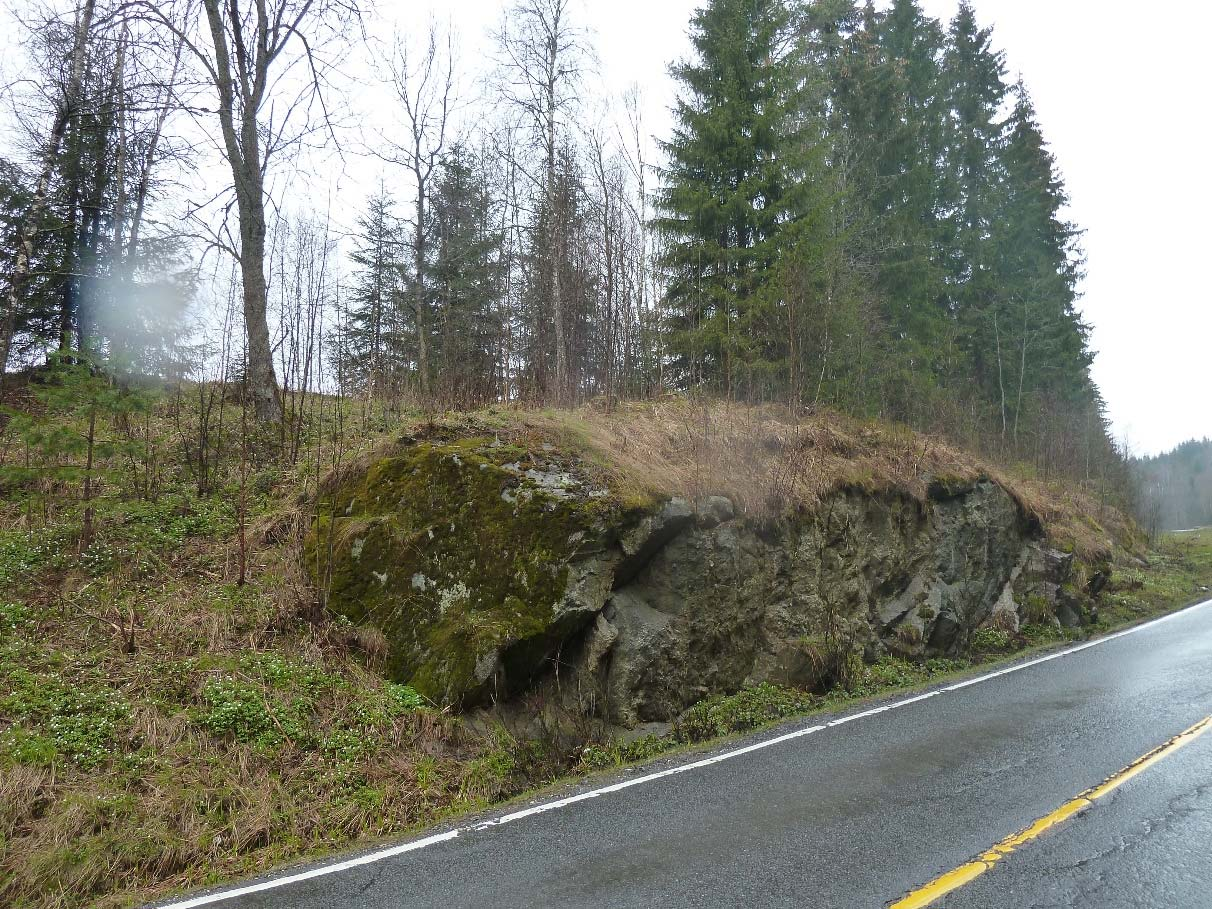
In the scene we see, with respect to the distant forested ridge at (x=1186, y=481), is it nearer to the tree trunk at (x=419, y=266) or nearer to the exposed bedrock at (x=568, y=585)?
the tree trunk at (x=419, y=266)

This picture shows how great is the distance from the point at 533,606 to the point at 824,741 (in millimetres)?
3193

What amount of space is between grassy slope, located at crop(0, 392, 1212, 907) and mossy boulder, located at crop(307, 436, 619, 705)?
0.36 metres

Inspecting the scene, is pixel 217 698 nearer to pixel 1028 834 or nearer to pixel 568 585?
pixel 568 585

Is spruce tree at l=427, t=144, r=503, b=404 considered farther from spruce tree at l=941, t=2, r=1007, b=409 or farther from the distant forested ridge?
the distant forested ridge

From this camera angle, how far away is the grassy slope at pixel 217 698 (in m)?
4.72

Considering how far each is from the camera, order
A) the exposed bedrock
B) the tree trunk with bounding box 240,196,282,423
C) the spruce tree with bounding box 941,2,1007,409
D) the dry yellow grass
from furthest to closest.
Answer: the spruce tree with bounding box 941,2,1007,409 < the tree trunk with bounding box 240,196,282,423 < the dry yellow grass < the exposed bedrock

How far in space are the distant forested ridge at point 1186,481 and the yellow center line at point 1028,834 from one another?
212 feet

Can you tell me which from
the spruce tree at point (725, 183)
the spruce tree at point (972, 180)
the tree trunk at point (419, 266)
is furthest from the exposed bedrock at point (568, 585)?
the spruce tree at point (972, 180)

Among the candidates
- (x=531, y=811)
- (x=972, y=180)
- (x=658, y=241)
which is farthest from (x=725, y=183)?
(x=972, y=180)

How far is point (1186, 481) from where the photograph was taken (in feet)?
266

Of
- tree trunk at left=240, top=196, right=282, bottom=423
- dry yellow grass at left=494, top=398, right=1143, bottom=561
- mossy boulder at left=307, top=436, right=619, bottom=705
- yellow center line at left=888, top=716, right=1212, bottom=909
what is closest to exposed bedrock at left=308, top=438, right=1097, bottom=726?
mossy boulder at left=307, top=436, right=619, bottom=705

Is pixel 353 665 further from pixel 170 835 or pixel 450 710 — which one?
pixel 170 835

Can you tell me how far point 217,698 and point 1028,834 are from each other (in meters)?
6.20

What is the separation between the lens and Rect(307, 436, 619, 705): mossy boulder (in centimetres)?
705
